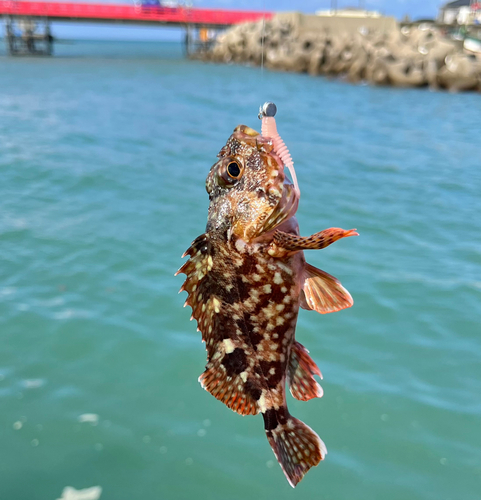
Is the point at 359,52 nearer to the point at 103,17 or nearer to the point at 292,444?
the point at 103,17

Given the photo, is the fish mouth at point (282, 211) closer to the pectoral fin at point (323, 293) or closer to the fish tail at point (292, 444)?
the pectoral fin at point (323, 293)

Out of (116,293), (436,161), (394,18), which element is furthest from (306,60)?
(116,293)

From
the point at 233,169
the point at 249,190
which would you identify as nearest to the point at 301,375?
the point at 249,190

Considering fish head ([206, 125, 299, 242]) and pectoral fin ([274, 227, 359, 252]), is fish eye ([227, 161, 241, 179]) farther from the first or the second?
pectoral fin ([274, 227, 359, 252])

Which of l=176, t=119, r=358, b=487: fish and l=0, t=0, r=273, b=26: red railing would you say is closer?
l=176, t=119, r=358, b=487: fish

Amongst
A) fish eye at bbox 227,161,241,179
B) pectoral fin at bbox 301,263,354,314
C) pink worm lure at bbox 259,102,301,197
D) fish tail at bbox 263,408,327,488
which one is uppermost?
pink worm lure at bbox 259,102,301,197

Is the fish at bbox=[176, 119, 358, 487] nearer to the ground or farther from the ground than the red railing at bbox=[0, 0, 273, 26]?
nearer to the ground

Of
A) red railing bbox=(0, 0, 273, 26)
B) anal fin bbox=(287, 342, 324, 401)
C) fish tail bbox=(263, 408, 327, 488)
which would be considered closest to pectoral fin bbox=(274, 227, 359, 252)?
anal fin bbox=(287, 342, 324, 401)
